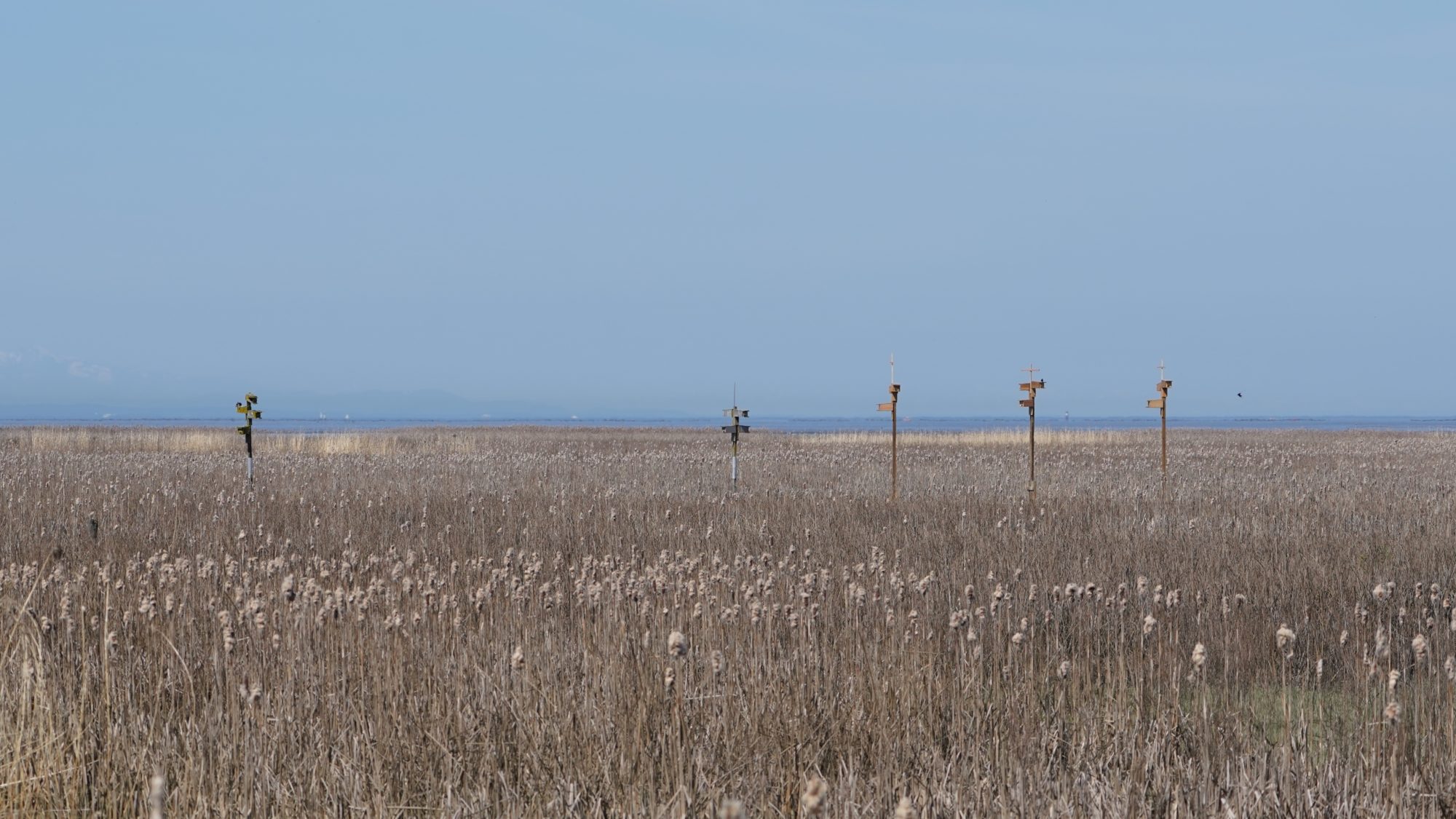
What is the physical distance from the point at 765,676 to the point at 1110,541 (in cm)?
658

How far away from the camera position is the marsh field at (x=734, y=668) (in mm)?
3756

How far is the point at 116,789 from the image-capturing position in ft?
12.5

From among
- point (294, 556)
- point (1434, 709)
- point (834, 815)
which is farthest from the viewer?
point (294, 556)

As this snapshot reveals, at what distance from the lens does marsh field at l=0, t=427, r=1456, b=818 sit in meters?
3.76

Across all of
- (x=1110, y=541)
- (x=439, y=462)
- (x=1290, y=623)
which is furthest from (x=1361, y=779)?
(x=439, y=462)

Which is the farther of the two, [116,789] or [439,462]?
[439,462]

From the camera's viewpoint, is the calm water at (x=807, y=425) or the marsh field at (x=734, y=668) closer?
the marsh field at (x=734, y=668)

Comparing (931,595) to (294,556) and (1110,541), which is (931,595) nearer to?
(1110,541)

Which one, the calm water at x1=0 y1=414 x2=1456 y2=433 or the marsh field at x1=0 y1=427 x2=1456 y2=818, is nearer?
the marsh field at x1=0 y1=427 x2=1456 y2=818

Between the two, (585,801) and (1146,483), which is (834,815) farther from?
(1146,483)

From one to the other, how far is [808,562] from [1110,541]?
324 cm

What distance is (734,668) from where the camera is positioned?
4941 mm

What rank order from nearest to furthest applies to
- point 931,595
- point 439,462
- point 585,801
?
point 585,801
point 931,595
point 439,462

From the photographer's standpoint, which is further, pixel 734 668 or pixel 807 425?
pixel 807 425
